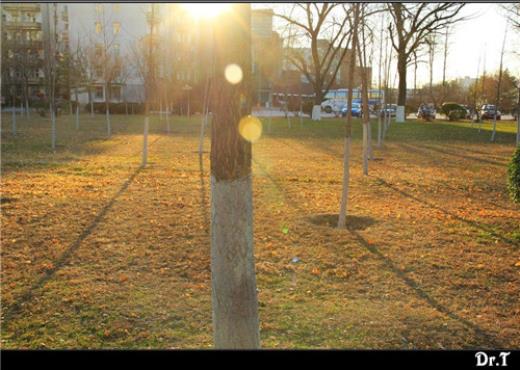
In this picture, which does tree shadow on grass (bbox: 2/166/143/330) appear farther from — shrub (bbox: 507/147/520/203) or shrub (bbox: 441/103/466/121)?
shrub (bbox: 441/103/466/121)

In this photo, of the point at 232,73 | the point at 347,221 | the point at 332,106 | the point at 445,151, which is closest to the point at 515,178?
the point at 347,221

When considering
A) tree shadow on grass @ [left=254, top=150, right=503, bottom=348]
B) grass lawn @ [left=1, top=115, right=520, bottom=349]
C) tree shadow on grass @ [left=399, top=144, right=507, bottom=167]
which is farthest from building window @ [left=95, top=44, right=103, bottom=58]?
tree shadow on grass @ [left=254, top=150, right=503, bottom=348]

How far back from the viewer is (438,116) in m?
48.9

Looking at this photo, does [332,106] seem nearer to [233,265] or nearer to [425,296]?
[425,296]

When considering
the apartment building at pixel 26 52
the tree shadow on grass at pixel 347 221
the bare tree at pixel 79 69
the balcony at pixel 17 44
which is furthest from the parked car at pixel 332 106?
the tree shadow on grass at pixel 347 221

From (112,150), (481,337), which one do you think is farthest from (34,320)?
(112,150)

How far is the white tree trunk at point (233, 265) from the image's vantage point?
9.09ft

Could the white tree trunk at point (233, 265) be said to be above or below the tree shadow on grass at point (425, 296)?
above

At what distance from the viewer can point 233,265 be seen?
282 centimetres

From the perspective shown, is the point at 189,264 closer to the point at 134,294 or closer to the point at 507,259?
the point at 134,294

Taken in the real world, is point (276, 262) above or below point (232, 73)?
below

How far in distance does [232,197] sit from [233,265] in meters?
0.38

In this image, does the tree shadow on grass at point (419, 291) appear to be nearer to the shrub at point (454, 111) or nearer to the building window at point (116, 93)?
the shrub at point (454, 111)

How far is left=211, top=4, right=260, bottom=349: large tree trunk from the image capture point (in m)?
2.64
